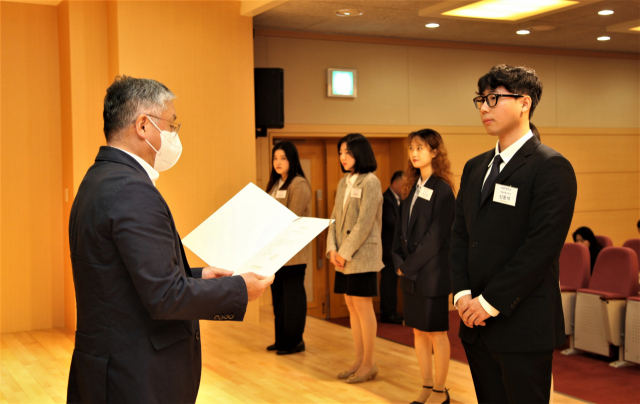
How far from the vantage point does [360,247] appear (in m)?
4.02

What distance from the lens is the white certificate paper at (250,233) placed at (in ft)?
5.97

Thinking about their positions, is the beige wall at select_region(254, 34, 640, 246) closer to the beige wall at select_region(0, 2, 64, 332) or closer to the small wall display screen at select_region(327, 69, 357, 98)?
the small wall display screen at select_region(327, 69, 357, 98)

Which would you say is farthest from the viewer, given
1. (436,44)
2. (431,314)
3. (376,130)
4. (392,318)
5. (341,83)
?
(436,44)

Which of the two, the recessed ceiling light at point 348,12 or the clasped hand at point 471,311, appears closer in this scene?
the clasped hand at point 471,311

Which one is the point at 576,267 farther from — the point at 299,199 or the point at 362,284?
the point at 299,199

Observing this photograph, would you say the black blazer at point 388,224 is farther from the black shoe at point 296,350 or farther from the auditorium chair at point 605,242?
the auditorium chair at point 605,242

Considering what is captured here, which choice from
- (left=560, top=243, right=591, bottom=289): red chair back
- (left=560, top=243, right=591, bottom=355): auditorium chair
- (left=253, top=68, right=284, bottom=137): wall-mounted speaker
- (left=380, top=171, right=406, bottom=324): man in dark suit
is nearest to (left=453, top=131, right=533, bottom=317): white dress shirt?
(left=560, top=243, right=591, bottom=355): auditorium chair

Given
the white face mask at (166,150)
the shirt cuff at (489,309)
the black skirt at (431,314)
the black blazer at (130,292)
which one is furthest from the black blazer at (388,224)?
the black blazer at (130,292)

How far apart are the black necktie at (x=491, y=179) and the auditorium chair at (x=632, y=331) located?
296 centimetres

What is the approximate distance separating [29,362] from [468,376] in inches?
134

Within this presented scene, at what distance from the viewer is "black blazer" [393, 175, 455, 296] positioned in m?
3.38

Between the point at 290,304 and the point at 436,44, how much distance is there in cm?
439

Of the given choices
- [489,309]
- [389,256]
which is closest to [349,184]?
[489,309]

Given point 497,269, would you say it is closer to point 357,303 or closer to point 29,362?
point 357,303
